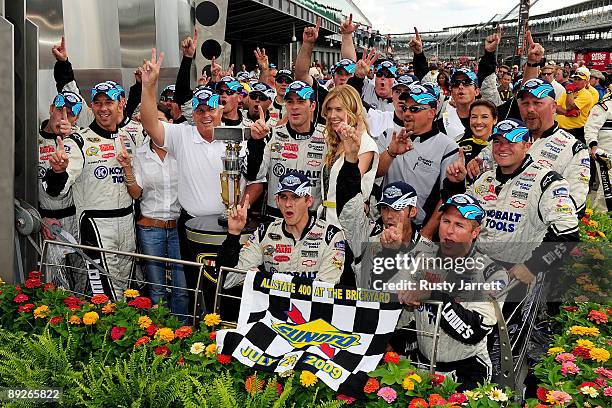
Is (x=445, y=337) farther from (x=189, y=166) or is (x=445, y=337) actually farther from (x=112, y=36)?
(x=112, y=36)

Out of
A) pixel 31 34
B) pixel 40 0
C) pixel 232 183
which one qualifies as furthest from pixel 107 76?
pixel 232 183

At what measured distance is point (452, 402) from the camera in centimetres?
263

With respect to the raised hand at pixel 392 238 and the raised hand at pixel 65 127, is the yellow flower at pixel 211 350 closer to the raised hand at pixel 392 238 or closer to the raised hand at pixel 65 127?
the raised hand at pixel 392 238

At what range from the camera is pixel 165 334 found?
324cm

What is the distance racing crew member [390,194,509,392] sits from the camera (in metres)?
3.37

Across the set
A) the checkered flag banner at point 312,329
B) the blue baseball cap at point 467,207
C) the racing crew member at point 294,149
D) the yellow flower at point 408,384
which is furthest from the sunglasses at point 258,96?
the yellow flower at point 408,384

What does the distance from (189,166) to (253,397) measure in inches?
101

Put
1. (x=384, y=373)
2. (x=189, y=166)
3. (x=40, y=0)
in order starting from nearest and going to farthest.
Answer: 1. (x=384, y=373)
2. (x=189, y=166)
3. (x=40, y=0)

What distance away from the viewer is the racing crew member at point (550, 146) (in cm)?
471

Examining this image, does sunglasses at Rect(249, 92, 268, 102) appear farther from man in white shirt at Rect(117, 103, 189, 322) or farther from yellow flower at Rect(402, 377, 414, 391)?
yellow flower at Rect(402, 377, 414, 391)

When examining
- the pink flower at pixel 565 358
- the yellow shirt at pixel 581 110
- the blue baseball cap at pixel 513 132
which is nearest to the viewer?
the pink flower at pixel 565 358

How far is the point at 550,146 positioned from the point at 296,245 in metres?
2.41

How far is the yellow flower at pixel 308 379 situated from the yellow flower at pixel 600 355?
1.42 meters

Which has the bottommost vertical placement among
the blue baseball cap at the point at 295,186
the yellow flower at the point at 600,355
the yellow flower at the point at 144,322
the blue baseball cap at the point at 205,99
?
the yellow flower at the point at 600,355
